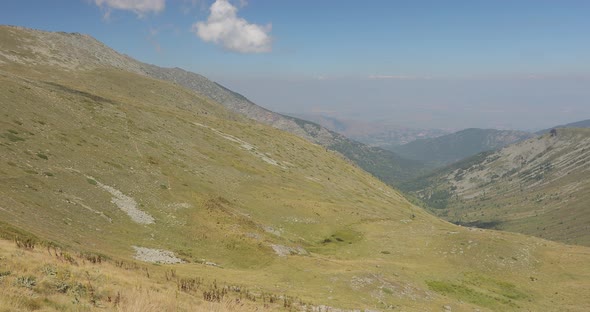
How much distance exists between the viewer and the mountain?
22.7 metres

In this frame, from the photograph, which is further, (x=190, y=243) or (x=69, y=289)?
(x=190, y=243)

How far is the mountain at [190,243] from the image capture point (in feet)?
74.3

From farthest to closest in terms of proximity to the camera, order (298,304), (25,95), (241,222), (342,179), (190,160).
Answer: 1. (342,179)
2. (190,160)
3. (25,95)
4. (241,222)
5. (298,304)

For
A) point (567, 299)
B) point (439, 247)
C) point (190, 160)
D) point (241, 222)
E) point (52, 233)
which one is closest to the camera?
point (52, 233)

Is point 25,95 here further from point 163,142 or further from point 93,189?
point 93,189

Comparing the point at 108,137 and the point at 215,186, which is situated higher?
the point at 108,137

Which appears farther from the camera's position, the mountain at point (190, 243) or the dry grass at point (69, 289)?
the mountain at point (190, 243)

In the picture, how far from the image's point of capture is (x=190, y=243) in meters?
49.2

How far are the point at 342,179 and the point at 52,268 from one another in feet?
472

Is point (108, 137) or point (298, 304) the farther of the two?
point (108, 137)

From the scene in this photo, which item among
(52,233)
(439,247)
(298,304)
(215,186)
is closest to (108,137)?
(215,186)

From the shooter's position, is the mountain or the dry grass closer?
the dry grass

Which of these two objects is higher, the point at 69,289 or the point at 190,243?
the point at 69,289

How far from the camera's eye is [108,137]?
256ft
